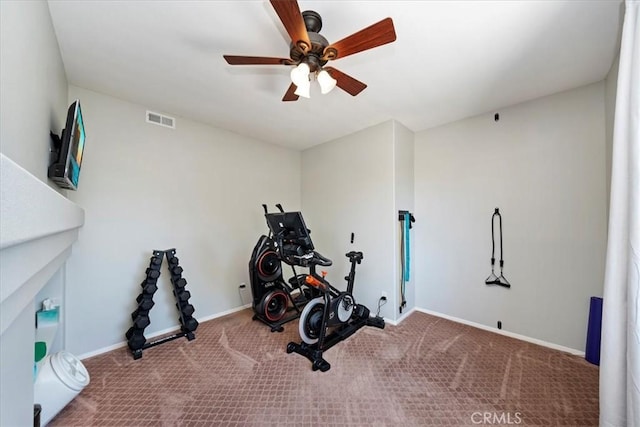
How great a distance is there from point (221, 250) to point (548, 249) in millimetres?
4243

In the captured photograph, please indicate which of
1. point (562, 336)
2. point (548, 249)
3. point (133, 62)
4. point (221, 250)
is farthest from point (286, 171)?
point (562, 336)

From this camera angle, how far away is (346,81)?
76.7 inches

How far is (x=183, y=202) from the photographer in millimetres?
3354

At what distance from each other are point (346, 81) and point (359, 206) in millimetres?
2161

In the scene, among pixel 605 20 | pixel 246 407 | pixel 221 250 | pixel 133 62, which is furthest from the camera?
pixel 221 250

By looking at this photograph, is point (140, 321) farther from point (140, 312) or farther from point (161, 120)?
point (161, 120)

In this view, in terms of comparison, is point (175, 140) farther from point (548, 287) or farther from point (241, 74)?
point (548, 287)

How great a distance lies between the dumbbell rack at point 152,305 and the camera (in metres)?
2.66

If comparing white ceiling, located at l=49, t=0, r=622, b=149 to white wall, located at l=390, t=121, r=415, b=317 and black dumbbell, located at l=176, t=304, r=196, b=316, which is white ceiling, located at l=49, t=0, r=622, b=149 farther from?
black dumbbell, located at l=176, t=304, r=196, b=316

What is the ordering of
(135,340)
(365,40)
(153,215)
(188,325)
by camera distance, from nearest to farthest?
(365,40), (135,340), (188,325), (153,215)

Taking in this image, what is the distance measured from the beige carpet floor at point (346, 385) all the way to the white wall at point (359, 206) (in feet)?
3.04

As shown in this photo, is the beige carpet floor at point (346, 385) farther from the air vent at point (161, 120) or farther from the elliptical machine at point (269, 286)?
the air vent at point (161, 120)

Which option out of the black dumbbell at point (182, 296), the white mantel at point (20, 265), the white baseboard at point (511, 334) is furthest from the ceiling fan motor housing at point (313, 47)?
the white baseboard at point (511, 334)

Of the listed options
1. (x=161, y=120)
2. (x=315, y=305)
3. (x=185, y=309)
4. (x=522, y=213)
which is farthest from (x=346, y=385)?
(x=161, y=120)
